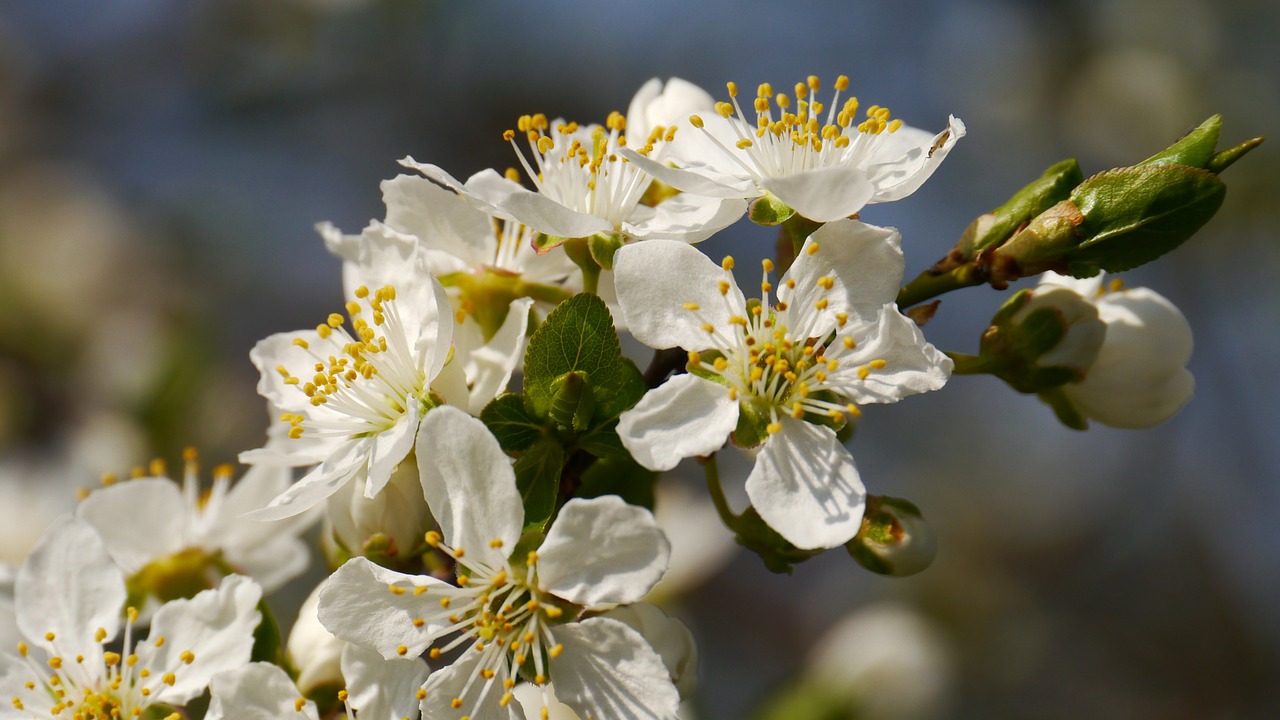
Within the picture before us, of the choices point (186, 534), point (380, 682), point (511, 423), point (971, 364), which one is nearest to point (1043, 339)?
point (971, 364)

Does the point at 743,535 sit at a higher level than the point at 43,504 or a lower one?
higher

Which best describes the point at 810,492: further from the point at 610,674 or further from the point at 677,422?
the point at 610,674

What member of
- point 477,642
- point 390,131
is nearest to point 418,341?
point 477,642

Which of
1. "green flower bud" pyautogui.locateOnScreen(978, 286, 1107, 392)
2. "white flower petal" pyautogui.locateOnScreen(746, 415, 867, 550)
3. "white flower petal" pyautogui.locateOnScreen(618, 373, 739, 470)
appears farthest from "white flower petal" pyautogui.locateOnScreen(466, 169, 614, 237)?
"green flower bud" pyautogui.locateOnScreen(978, 286, 1107, 392)

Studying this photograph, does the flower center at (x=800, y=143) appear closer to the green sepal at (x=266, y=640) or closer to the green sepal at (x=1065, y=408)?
the green sepal at (x=1065, y=408)

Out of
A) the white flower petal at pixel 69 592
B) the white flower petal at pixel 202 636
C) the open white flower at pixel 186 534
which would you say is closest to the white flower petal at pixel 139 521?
the open white flower at pixel 186 534

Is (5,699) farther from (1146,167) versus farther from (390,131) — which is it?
(390,131)

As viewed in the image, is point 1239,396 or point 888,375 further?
point 1239,396

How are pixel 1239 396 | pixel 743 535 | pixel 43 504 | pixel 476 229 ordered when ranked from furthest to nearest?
1. pixel 1239 396
2. pixel 43 504
3. pixel 476 229
4. pixel 743 535
